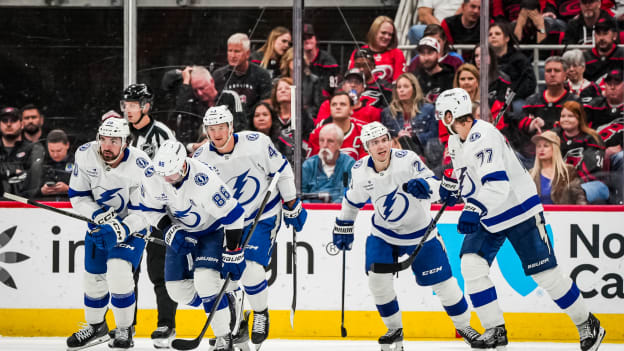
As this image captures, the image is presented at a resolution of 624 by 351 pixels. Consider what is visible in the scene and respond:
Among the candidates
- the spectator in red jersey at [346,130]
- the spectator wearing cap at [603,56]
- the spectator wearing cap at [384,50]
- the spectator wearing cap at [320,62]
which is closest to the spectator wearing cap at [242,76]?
the spectator wearing cap at [320,62]

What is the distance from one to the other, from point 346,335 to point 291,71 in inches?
70.9

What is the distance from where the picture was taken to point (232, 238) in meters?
4.10

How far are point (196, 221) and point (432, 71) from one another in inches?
86.1

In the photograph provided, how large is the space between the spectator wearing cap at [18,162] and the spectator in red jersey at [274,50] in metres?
1.62

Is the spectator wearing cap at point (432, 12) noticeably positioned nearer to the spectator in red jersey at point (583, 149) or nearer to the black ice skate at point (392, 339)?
the spectator in red jersey at point (583, 149)

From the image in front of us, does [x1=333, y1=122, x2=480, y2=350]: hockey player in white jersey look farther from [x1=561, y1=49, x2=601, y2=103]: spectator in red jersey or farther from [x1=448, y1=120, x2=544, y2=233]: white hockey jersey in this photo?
[x1=561, y1=49, x2=601, y2=103]: spectator in red jersey

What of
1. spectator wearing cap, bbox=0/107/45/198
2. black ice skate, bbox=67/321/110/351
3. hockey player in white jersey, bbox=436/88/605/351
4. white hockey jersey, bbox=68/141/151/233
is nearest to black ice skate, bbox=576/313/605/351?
hockey player in white jersey, bbox=436/88/605/351

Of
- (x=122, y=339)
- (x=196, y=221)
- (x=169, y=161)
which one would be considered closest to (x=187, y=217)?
(x=196, y=221)

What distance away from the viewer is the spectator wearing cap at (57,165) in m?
5.64

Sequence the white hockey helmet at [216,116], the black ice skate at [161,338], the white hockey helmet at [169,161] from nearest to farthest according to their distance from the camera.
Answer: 1. the white hockey helmet at [169,161]
2. the white hockey helmet at [216,116]
3. the black ice skate at [161,338]

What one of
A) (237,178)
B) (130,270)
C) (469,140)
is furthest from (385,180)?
(130,270)

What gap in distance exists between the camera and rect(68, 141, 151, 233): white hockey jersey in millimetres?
4613

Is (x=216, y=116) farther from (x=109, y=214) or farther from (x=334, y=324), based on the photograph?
(x=334, y=324)

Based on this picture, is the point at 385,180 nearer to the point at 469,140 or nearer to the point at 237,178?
the point at 469,140
